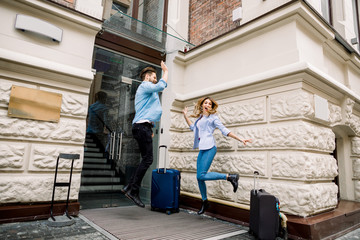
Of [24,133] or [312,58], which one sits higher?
[312,58]

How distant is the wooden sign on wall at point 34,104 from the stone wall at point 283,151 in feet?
10.1

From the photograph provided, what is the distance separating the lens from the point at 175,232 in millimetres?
3484

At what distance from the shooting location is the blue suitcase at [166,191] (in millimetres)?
4564

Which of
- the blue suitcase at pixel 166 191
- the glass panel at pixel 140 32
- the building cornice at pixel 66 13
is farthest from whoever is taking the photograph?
the glass panel at pixel 140 32

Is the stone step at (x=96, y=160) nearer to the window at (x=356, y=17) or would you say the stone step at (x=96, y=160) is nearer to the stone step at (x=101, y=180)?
the stone step at (x=101, y=180)

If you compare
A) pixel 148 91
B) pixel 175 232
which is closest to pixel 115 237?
pixel 175 232

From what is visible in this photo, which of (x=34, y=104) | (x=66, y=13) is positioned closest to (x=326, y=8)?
(x=66, y=13)

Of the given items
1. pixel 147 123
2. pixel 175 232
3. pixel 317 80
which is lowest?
pixel 175 232

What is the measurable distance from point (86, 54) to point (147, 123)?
1809 mm

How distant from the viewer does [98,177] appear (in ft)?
17.4

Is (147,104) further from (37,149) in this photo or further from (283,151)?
(283,151)

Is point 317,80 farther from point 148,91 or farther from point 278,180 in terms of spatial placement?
point 148,91

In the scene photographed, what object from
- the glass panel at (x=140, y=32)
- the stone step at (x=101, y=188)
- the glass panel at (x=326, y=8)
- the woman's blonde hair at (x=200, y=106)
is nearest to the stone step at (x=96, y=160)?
the stone step at (x=101, y=188)

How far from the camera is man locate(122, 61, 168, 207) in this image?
396 centimetres
